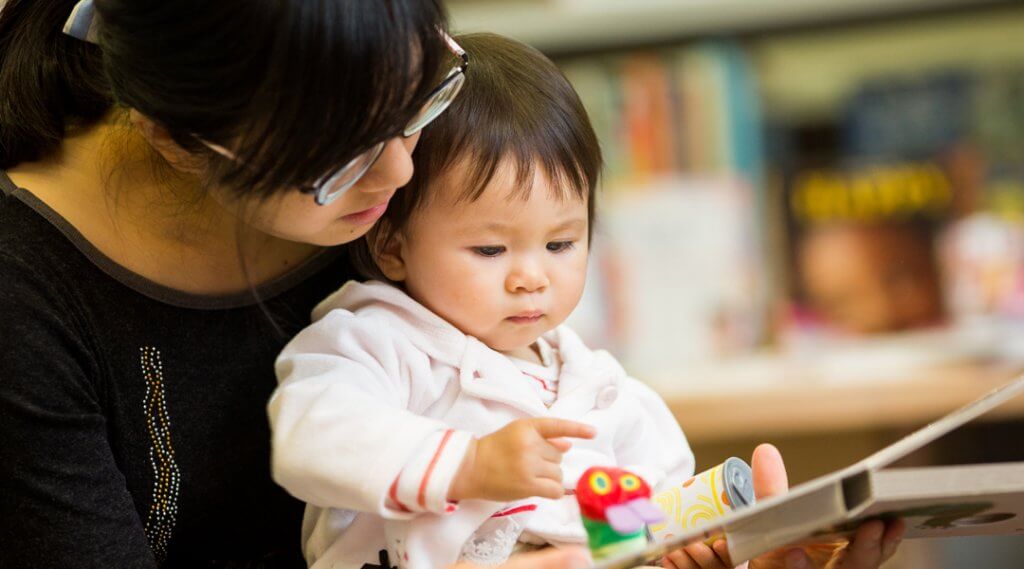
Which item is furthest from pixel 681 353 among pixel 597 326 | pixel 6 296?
pixel 6 296

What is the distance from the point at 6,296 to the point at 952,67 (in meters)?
1.77

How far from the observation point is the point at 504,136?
982 mm

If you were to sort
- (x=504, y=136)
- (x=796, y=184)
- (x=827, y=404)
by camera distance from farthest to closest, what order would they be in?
1. (x=796, y=184)
2. (x=827, y=404)
3. (x=504, y=136)

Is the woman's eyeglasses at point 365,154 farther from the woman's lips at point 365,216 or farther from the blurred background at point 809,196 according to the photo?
the blurred background at point 809,196

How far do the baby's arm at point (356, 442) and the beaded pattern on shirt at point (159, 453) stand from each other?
17cm

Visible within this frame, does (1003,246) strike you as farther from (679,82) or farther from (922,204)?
(679,82)

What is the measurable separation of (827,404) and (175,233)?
Answer: 130 centimetres

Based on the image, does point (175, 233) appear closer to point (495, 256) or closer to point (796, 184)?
point (495, 256)

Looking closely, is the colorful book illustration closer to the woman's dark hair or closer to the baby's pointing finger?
the baby's pointing finger

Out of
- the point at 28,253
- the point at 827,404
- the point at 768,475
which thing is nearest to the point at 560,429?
the point at 768,475

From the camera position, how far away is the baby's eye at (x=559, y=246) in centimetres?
102

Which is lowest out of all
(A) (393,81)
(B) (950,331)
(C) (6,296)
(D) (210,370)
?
(B) (950,331)

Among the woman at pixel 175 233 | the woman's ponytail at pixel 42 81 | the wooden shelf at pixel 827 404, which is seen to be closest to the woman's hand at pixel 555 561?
the woman at pixel 175 233

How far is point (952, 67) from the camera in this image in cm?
220
